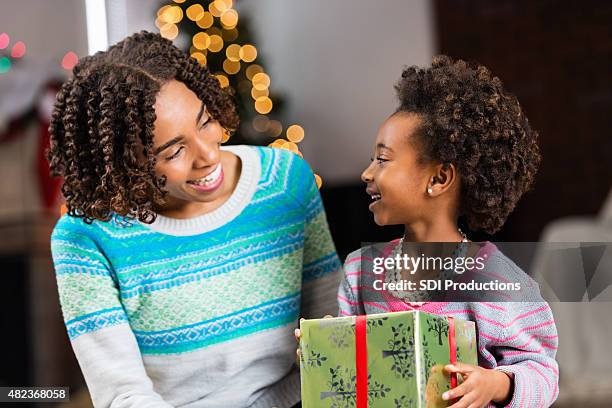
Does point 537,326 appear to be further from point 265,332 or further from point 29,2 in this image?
point 29,2

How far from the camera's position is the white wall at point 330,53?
1.95 m

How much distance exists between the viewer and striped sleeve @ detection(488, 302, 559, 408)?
2.33 ft

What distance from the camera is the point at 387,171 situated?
765 mm

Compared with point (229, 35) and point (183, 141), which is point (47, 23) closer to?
point (183, 141)

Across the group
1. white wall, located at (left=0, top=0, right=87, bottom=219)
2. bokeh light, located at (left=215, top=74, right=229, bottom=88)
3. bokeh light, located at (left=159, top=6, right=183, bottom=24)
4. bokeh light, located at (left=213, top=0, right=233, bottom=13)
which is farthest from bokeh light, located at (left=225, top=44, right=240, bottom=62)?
white wall, located at (left=0, top=0, right=87, bottom=219)

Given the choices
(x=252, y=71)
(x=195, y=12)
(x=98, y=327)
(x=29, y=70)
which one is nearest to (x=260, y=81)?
(x=252, y=71)

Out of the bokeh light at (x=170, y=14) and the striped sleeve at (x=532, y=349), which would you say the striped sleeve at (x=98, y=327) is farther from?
the bokeh light at (x=170, y=14)

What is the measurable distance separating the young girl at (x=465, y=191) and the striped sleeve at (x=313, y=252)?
0.12 meters

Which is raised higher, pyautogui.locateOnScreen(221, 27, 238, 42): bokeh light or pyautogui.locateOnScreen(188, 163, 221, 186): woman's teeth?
pyautogui.locateOnScreen(221, 27, 238, 42): bokeh light

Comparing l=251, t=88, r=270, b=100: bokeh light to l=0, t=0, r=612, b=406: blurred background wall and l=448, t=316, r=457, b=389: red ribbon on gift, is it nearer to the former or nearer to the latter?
l=0, t=0, r=612, b=406: blurred background wall

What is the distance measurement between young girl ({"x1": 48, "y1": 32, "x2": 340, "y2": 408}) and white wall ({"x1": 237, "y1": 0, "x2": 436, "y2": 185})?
84 cm

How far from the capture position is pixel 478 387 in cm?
68

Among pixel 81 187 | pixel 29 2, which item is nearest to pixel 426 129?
pixel 81 187

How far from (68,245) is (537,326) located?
0.48 m
